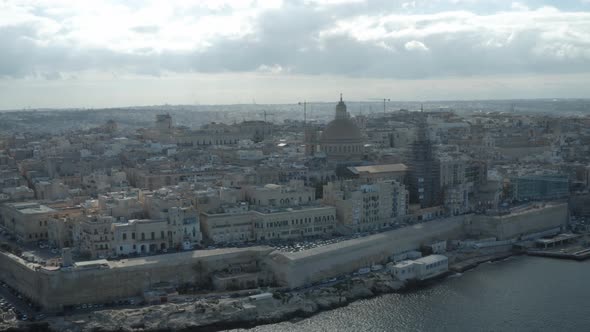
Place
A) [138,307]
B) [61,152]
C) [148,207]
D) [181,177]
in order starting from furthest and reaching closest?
[61,152]
[181,177]
[148,207]
[138,307]

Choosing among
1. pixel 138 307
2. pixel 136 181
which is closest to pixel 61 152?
pixel 136 181

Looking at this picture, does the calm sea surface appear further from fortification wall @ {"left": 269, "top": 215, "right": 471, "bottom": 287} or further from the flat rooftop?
the flat rooftop

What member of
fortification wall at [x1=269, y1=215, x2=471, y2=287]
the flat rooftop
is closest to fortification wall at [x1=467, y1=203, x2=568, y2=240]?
fortification wall at [x1=269, y1=215, x2=471, y2=287]

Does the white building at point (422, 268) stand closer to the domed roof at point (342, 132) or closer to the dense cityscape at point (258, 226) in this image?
the dense cityscape at point (258, 226)

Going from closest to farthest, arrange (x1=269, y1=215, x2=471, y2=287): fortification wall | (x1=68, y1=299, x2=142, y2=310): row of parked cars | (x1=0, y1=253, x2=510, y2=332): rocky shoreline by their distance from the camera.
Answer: (x1=0, y1=253, x2=510, y2=332): rocky shoreline < (x1=68, y1=299, x2=142, y2=310): row of parked cars < (x1=269, y1=215, x2=471, y2=287): fortification wall

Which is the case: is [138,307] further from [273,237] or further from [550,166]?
[550,166]

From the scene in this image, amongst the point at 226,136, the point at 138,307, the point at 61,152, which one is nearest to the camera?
the point at 138,307

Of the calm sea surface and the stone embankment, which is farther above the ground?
the stone embankment
